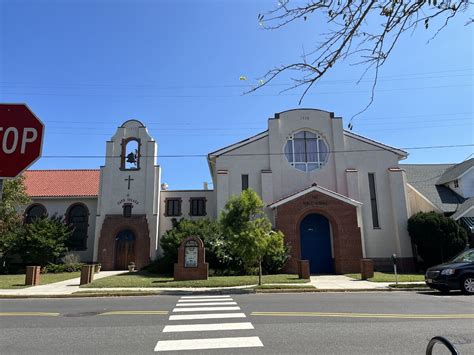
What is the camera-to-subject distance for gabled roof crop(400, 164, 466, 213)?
3036 cm

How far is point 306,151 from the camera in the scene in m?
29.6

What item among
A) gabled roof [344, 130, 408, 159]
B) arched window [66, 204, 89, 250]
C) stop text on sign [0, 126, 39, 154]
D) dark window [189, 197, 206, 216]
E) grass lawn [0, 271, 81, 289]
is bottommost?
grass lawn [0, 271, 81, 289]

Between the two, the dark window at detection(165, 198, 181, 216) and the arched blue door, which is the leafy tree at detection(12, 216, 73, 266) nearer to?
the dark window at detection(165, 198, 181, 216)

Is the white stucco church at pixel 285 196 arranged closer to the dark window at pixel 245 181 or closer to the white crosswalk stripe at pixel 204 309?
the dark window at pixel 245 181

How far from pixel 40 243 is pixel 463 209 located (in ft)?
104

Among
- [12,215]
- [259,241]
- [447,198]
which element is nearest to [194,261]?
[259,241]

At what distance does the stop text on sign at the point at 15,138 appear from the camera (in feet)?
10.0

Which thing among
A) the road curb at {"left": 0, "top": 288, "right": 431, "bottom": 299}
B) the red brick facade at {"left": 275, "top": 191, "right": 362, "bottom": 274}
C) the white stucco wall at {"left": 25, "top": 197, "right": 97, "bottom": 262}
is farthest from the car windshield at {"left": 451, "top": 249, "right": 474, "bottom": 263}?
the white stucco wall at {"left": 25, "top": 197, "right": 97, "bottom": 262}

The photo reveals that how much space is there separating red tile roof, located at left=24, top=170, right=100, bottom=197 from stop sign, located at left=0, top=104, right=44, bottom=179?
3179 centimetres

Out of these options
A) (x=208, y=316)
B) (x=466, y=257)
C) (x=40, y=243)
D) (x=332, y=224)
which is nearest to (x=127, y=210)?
(x=40, y=243)

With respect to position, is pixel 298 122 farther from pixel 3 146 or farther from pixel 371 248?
pixel 3 146

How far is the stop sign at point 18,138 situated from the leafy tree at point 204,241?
2074 cm

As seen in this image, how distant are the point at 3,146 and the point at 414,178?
3659 centimetres

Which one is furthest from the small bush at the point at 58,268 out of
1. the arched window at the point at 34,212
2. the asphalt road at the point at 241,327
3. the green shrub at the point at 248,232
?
the asphalt road at the point at 241,327
